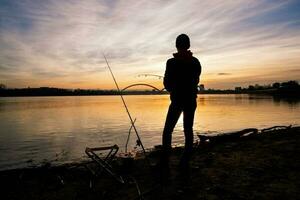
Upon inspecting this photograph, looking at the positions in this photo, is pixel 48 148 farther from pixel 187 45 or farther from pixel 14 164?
pixel 187 45

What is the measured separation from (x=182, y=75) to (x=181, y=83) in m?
0.17

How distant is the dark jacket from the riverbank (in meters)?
1.81

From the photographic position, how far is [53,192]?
6285 millimetres

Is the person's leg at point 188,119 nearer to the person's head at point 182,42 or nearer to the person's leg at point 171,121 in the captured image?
the person's leg at point 171,121

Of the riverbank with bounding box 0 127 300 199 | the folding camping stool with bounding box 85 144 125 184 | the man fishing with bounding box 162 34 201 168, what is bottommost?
the riverbank with bounding box 0 127 300 199

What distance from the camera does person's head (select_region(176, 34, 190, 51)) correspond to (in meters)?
5.78

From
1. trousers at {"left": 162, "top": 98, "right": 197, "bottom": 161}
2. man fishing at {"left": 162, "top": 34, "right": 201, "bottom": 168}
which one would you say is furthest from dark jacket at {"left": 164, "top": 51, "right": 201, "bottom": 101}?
trousers at {"left": 162, "top": 98, "right": 197, "bottom": 161}

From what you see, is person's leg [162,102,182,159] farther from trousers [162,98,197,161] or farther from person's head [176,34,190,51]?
person's head [176,34,190,51]

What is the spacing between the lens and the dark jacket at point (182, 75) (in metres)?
5.70

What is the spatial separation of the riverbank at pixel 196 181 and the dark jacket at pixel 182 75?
1808 mm

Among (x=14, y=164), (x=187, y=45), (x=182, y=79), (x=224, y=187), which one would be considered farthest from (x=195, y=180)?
(x=14, y=164)

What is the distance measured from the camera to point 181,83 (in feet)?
19.1

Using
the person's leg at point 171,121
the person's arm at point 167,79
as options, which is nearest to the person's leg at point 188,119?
the person's leg at point 171,121

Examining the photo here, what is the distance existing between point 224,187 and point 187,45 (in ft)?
9.91
